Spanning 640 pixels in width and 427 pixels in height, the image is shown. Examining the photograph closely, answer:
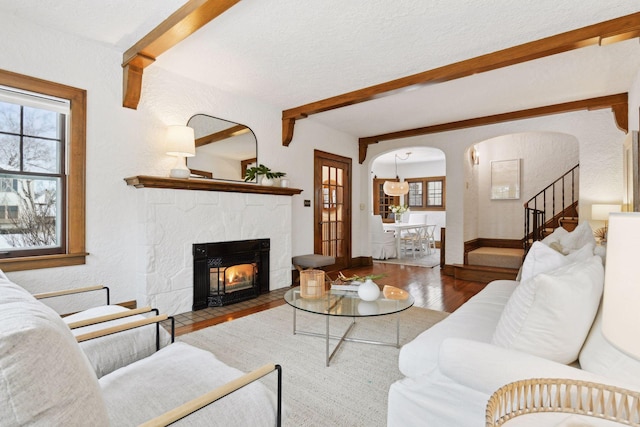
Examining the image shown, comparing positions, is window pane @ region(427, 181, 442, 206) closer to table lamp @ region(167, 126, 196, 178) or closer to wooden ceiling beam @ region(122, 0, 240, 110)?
table lamp @ region(167, 126, 196, 178)

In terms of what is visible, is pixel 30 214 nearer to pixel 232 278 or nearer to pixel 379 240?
pixel 232 278

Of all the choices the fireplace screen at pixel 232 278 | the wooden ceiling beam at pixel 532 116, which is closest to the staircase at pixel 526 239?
the wooden ceiling beam at pixel 532 116

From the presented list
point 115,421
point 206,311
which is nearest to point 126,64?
point 206,311

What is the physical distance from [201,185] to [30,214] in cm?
148

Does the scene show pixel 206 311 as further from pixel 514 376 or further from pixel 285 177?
pixel 514 376

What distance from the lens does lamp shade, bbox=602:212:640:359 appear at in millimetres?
592

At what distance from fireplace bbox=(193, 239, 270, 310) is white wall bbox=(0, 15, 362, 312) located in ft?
0.69

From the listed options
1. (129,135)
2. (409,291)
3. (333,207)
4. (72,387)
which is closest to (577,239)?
(409,291)

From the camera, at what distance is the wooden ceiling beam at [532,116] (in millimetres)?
4250

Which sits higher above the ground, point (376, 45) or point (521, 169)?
point (376, 45)

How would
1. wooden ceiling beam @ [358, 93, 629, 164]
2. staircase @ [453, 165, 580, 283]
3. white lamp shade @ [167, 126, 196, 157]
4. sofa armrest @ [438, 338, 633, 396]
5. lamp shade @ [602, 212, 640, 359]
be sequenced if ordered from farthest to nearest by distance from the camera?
staircase @ [453, 165, 580, 283]
wooden ceiling beam @ [358, 93, 629, 164]
white lamp shade @ [167, 126, 196, 157]
sofa armrest @ [438, 338, 633, 396]
lamp shade @ [602, 212, 640, 359]

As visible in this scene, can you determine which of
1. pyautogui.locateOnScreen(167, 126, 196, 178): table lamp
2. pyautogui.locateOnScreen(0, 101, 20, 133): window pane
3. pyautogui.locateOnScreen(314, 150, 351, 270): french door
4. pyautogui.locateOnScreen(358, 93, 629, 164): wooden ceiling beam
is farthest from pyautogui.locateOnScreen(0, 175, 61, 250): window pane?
pyautogui.locateOnScreen(358, 93, 629, 164): wooden ceiling beam

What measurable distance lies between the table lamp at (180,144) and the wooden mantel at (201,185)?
113 mm

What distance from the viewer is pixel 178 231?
11.3 ft
